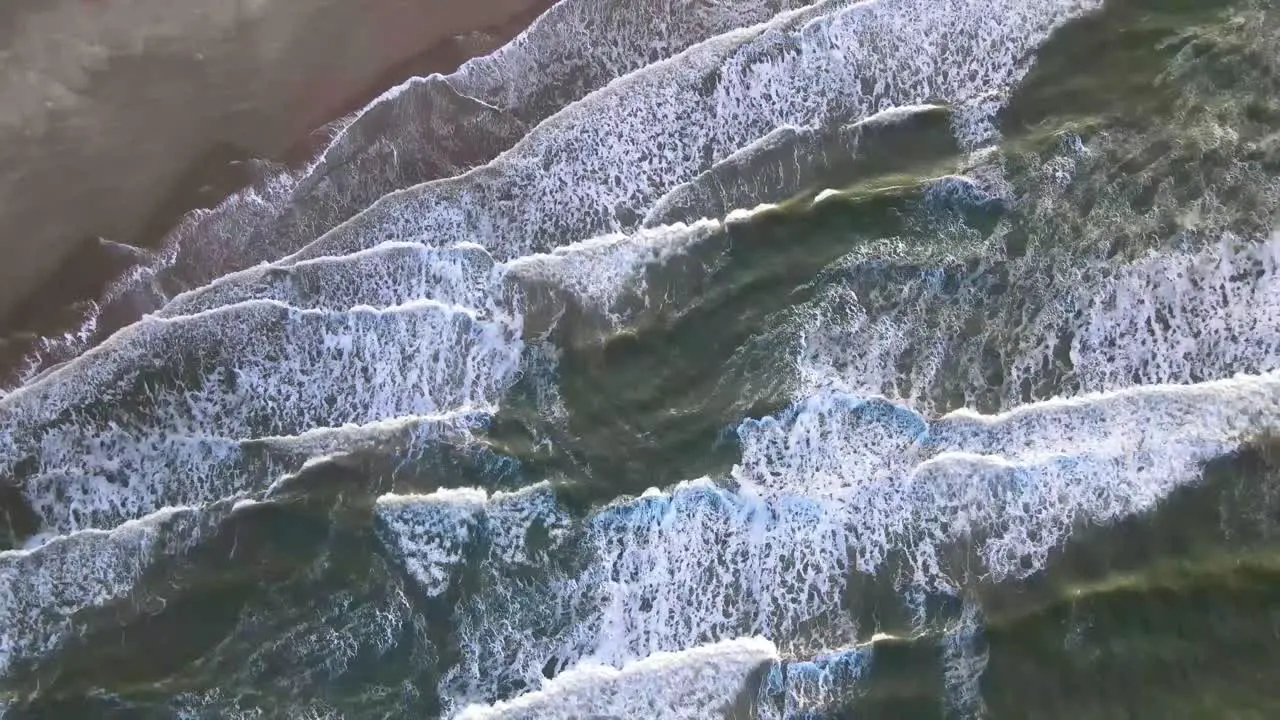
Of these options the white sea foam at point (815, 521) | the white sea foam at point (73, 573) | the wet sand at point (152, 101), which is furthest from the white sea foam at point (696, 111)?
the white sea foam at point (73, 573)

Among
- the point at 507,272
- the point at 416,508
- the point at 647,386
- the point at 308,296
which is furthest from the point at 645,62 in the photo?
the point at 416,508

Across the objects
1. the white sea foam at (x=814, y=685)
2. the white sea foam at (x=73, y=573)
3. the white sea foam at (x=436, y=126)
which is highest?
the white sea foam at (x=436, y=126)

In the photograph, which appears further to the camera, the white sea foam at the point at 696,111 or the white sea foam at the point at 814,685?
the white sea foam at the point at 696,111

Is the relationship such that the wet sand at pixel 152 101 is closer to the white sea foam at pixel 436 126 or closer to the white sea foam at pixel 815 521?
the white sea foam at pixel 436 126

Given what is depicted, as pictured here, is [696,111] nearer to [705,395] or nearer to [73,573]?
[705,395]

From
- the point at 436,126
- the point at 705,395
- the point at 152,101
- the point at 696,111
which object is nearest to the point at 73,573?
the point at 152,101

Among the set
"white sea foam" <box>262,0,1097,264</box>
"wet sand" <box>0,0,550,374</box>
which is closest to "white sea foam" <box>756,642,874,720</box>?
"white sea foam" <box>262,0,1097,264</box>

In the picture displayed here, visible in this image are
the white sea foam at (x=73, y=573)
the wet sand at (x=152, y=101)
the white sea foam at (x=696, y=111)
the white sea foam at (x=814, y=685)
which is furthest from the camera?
the white sea foam at (x=696, y=111)
